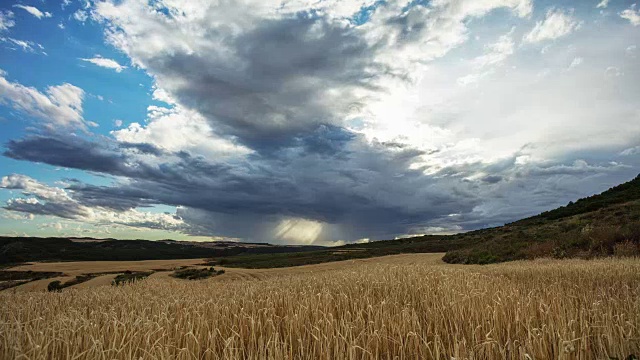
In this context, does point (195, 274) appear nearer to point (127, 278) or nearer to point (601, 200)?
point (127, 278)

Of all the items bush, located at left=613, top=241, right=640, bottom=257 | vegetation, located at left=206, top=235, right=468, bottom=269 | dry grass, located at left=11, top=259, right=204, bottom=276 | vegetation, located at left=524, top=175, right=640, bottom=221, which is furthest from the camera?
vegetation, located at left=206, top=235, right=468, bottom=269

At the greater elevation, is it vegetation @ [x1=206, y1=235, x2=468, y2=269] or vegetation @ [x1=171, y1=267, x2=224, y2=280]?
vegetation @ [x1=206, y1=235, x2=468, y2=269]

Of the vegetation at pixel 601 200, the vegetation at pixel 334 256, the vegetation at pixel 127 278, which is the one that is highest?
the vegetation at pixel 601 200

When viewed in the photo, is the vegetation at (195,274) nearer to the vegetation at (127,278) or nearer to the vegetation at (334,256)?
the vegetation at (127,278)

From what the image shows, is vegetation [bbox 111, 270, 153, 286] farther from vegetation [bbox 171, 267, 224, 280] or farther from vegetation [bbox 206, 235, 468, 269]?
vegetation [bbox 206, 235, 468, 269]

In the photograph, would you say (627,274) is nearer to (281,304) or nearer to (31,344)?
(281,304)

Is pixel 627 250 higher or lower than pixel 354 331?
higher

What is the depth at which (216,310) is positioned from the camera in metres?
5.46

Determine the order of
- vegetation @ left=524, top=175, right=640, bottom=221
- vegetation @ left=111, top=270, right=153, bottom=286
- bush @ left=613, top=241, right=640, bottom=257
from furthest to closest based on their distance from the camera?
vegetation @ left=524, top=175, right=640, bottom=221, vegetation @ left=111, top=270, right=153, bottom=286, bush @ left=613, top=241, right=640, bottom=257

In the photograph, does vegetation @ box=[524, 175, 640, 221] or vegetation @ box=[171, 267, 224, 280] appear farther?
vegetation @ box=[524, 175, 640, 221]

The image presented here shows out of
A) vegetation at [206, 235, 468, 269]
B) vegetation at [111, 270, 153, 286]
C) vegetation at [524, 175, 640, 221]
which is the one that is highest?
vegetation at [524, 175, 640, 221]

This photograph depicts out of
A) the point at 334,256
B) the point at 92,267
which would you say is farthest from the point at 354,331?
the point at 334,256

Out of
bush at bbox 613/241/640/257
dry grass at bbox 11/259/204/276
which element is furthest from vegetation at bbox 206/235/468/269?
bush at bbox 613/241/640/257

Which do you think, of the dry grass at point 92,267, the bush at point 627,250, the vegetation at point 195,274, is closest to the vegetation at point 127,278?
the vegetation at point 195,274
